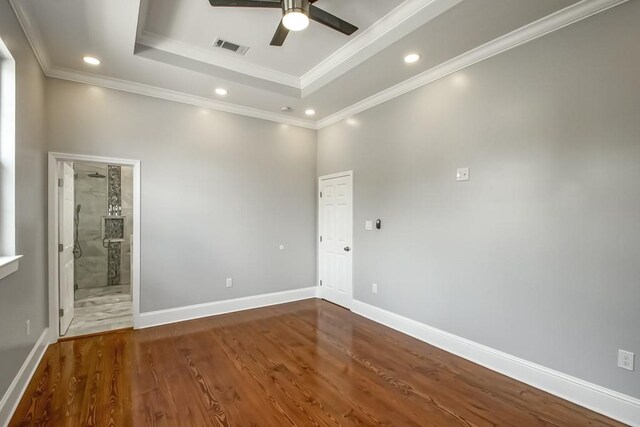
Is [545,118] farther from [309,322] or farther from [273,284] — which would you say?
[273,284]

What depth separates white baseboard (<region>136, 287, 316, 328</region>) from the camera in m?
3.86

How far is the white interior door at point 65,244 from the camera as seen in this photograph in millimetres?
3402

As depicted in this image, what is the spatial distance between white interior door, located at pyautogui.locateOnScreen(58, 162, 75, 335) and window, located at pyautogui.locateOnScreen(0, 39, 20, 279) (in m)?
1.33

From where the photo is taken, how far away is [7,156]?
7.24 feet

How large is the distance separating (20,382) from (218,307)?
2179 millimetres

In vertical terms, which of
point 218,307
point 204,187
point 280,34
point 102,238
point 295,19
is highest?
point 280,34

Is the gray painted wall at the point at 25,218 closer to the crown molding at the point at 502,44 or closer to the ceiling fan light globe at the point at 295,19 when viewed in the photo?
the ceiling fan light globe at the point at 295,19

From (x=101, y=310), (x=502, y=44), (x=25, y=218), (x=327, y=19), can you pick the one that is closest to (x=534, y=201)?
(x=502, y=44)

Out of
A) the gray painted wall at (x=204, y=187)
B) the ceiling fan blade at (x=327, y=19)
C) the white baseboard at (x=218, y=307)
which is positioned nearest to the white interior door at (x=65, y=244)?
the gray painted wall at (x=204, y=187)

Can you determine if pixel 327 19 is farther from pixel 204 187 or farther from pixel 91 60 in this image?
pixel 204 187

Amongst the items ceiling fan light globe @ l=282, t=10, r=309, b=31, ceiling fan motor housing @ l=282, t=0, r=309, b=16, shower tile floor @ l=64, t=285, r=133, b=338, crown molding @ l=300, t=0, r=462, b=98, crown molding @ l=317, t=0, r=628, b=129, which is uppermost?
crown molding @ l=300, t=0, r=462, b=98

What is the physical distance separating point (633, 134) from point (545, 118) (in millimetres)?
566

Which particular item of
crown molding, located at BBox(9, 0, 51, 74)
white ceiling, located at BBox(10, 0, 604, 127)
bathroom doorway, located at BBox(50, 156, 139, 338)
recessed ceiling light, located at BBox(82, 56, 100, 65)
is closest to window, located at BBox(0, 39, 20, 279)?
crown molding, located at BBox(9, 0, 51, 74)

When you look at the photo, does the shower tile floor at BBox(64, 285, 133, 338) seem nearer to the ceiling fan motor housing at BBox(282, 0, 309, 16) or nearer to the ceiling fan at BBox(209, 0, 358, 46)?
the ceiling fan at BBox(209, 0, 358, 46)
